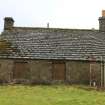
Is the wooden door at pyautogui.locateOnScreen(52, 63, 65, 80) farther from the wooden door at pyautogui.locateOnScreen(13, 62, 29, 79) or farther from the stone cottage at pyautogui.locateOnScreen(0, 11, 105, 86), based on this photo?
the wooden door at pyautogui.locateOnScreen(13, 62, 29, 79)

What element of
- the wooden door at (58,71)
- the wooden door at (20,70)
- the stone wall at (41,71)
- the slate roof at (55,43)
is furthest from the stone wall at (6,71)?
the wooden door at (58,71)

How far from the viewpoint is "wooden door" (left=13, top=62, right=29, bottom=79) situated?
38.8m

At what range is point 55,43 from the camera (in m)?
41.2

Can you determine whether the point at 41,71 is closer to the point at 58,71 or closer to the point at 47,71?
the point at 47,71

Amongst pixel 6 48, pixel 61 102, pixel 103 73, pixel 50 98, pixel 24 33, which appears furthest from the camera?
pixel 24 33

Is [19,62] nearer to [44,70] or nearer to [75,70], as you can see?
[44,70]

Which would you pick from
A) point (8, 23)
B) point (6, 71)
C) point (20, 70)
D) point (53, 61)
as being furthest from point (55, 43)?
point (8, 23)

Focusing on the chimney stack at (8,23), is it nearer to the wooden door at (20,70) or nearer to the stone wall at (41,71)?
the wooden door at (20,70)

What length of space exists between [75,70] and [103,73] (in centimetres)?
282

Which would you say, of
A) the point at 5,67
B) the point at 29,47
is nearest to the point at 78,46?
the point at 29,47

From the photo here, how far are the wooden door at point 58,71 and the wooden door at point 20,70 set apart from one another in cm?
281

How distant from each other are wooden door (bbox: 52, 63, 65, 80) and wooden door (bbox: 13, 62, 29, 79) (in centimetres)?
281

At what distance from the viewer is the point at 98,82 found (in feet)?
124

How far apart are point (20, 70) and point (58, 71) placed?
395cm
